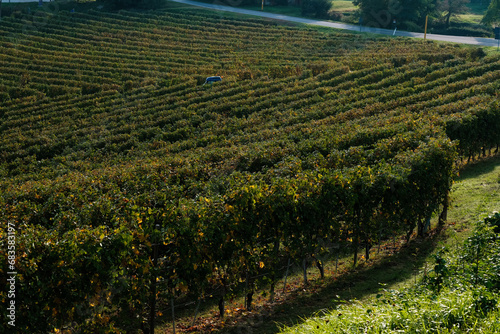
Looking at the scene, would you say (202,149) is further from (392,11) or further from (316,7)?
(316,7)

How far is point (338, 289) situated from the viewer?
11.1 meters

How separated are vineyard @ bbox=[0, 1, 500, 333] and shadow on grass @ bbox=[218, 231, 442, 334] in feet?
2.14

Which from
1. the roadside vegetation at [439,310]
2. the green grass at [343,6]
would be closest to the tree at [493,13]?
the green grass at [343,6]

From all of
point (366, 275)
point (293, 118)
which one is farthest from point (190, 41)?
point (366, 275)

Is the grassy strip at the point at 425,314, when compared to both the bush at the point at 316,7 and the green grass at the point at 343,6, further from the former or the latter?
the green grass at the point at 343,6

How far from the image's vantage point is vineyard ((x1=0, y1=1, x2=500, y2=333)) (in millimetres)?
8852

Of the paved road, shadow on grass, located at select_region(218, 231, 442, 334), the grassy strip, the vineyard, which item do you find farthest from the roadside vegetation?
the paved road

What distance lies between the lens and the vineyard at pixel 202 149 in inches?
348

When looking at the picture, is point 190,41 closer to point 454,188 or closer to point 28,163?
point 28,163

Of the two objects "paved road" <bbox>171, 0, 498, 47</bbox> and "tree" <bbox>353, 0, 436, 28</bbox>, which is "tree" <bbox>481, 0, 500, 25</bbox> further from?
"paved road" <bbox>171, 0, 498, 47</bbox>

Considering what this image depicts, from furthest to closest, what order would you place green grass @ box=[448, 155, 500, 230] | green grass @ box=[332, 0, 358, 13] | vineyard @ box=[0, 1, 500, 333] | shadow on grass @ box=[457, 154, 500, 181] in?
green grass @ box=[332, 0, 358, 13] < shadow on grass @ box=[457, 154, 500, 181] < green grass @ box=[448, 155, 500, 230] < vineyard @ box=[0, 1, 500, 333]

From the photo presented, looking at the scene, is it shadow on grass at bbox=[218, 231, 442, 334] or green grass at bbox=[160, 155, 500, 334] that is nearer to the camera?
green grass at bbox=[160, 155, 500, 334]

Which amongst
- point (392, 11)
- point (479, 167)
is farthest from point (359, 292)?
point (392, 11)

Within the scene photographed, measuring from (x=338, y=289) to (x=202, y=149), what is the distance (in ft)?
45.4
